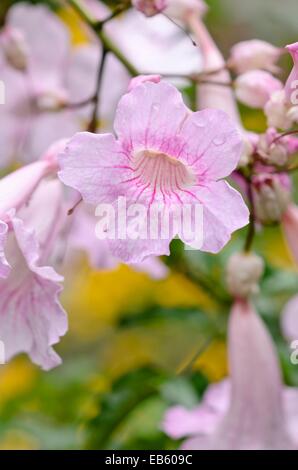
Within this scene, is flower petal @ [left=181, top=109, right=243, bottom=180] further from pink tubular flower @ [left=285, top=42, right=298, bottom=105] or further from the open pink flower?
the open pink flower

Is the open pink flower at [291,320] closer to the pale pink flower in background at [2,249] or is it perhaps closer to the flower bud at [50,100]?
the flower bud at [50,100]

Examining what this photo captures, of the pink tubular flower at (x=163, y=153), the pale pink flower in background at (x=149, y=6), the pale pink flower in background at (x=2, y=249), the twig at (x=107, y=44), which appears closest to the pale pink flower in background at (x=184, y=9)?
the twig at (x=107, y=44)

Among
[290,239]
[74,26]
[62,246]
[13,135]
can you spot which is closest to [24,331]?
[62,246]

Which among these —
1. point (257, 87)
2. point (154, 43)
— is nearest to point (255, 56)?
point (257, 87)

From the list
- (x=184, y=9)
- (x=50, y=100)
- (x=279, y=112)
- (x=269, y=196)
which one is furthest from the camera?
(x=50, y=100)

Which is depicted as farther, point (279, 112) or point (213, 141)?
point (279, 112)

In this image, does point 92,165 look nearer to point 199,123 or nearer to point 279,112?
point 199,123

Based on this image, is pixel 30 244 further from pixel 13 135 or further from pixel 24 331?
pixel 13 135
